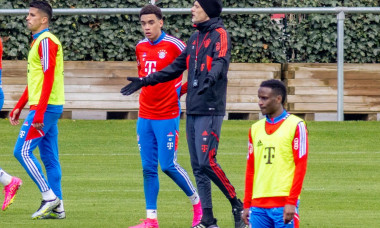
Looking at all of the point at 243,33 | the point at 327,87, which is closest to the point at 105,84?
the point at 243,33

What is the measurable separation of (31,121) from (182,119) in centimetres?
980

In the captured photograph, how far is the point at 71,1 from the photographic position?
63.3 ft

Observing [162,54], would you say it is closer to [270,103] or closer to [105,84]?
[270,103]

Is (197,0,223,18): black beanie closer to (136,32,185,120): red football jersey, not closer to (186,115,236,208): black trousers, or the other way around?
(136,32,185,120): red football jersey

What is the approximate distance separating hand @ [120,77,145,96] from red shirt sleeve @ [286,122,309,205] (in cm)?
241

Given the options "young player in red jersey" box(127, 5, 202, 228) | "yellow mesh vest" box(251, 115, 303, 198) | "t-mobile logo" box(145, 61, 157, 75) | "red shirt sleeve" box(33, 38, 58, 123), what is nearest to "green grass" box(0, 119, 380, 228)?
"young player in red jersey" box(127, 5, 202, 228)

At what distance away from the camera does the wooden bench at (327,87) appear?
Answer: 61.7ft

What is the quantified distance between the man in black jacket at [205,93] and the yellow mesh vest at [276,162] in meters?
1.90

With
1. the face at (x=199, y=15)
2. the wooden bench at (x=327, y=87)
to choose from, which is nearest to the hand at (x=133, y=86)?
the face at (x=199, y=15)

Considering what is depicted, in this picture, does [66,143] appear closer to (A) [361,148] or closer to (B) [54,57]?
(A) [361,148]

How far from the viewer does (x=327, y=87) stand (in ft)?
61.8

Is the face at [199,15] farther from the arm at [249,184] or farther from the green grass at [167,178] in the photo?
the arm at [249,184]

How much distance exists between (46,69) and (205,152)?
1.81 meters

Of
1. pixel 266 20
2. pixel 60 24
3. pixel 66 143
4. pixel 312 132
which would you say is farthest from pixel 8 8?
pixel 312 132
